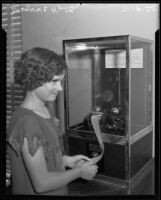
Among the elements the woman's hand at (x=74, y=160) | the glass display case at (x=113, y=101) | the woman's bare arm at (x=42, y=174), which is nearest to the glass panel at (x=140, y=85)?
the glass display case at (x=113, y=101)

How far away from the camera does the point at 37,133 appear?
2.74 feet

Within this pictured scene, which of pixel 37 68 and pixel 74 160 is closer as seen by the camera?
pixel 37 68

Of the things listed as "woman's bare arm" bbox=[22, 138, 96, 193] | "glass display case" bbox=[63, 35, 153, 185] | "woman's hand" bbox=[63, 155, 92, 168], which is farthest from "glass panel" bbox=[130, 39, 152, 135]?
"woman's bare arm" bbox=[22, 138, 96, 193]

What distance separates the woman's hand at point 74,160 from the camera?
0.96 metres

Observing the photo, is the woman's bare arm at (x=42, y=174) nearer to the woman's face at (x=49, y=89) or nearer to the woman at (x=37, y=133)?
the woman at (x=37, y=133)

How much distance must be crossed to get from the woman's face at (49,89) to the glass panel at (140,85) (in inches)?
13.6

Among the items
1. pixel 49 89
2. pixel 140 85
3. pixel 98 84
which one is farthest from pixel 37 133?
pixel 140 85

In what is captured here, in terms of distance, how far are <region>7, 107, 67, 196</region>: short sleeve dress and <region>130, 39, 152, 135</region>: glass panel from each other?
0.40m

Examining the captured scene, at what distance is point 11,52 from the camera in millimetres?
953

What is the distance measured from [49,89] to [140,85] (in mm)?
428

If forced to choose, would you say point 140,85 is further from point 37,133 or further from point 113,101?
point 37,133

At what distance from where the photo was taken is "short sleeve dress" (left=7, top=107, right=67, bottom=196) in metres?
0.83
